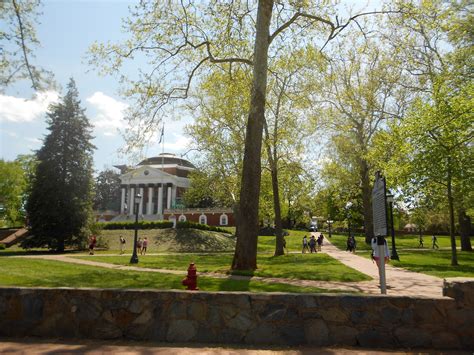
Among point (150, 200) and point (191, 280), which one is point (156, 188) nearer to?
point (150, 200)

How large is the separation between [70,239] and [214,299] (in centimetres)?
3286

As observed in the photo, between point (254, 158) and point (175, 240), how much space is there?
91.2 feet

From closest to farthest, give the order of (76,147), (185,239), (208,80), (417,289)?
(417,289) < (208,80) < (76,147) < (185,239)

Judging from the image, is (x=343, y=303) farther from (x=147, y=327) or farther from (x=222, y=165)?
(x=222, y=165)

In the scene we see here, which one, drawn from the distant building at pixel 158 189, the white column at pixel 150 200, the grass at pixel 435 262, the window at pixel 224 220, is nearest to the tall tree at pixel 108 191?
the distant building at pixel 158 189

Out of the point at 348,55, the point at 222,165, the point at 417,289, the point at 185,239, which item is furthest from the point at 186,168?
the point at 417,289

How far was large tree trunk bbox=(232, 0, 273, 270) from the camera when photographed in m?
14.6

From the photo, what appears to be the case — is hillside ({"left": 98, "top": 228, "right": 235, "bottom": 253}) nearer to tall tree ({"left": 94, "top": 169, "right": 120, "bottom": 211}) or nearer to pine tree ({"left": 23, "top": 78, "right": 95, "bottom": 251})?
pine tree ({"left": 23, "top": 78, "right": 95, "bottom": 251})

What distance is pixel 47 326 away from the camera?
20.1 feet

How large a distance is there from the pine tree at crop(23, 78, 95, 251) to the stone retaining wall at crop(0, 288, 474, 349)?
3089 centimetres

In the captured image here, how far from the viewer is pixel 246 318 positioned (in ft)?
19.1

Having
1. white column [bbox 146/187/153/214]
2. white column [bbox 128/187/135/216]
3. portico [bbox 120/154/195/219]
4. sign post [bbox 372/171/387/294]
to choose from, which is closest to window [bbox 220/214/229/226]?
portico [bbox 120/154/195/219]

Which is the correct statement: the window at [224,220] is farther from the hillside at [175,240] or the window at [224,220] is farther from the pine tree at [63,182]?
the pine tree at [63,182]

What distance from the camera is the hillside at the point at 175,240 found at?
3884 centimetres
